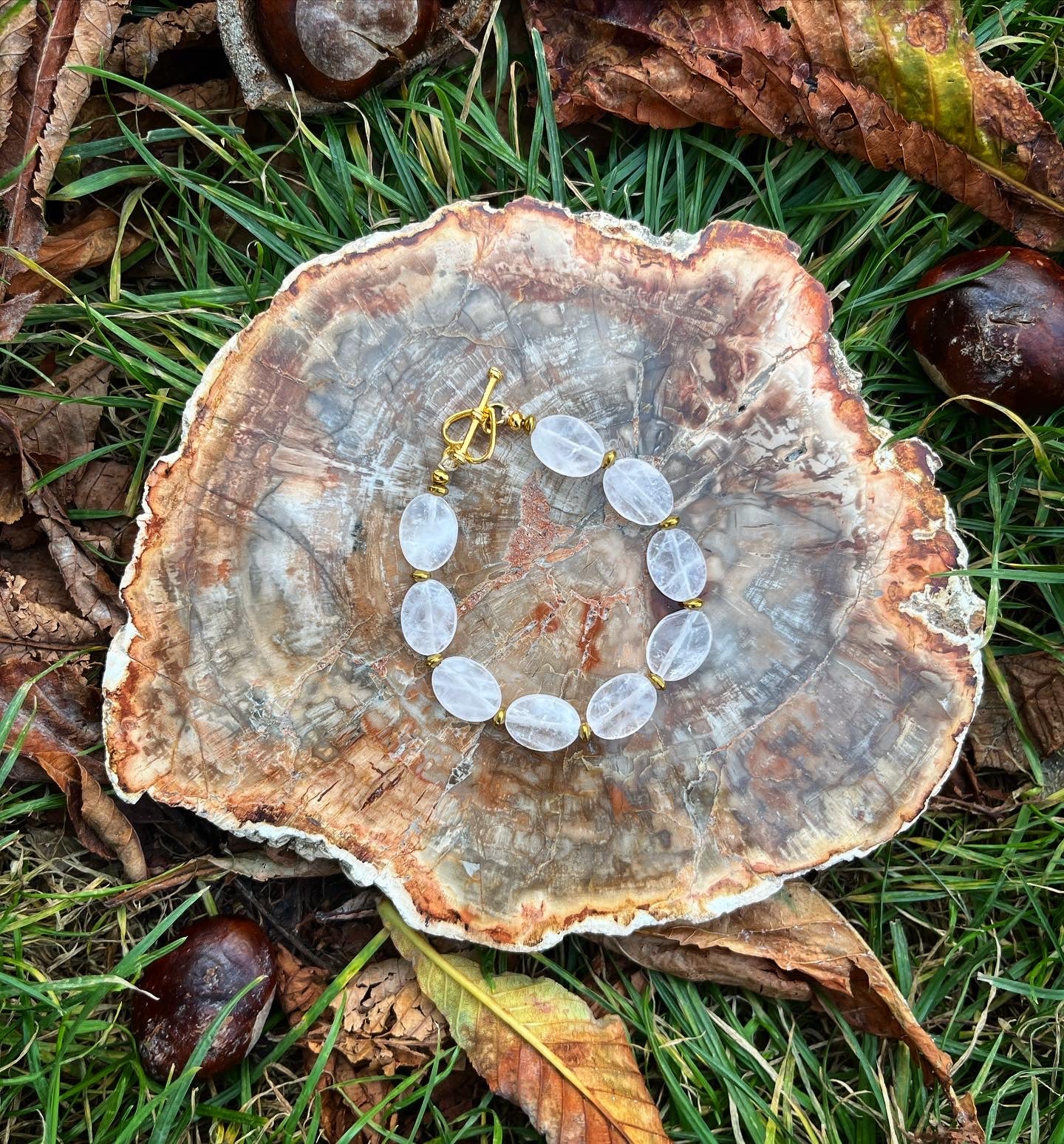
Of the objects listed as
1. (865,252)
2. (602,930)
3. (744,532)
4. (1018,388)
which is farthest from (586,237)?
(602,930)

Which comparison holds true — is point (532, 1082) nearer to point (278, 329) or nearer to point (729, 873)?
point (729, 873)

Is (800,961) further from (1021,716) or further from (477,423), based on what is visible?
(477,423)

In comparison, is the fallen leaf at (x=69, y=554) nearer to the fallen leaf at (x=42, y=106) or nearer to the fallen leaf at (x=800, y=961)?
the fallen leaf at (x=42, y=106)

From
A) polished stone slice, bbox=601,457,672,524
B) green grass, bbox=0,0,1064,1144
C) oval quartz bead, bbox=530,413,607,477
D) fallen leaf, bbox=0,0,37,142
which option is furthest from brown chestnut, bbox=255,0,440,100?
polished stone slice, bbox=601,457,672,524

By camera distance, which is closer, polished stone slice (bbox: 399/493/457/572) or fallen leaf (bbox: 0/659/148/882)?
polished stone slice (bbox: 399/493/457/572)

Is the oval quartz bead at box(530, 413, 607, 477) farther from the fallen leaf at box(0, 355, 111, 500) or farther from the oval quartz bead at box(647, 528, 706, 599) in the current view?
the fallen leaf at box(0, 355, 111, 500)
